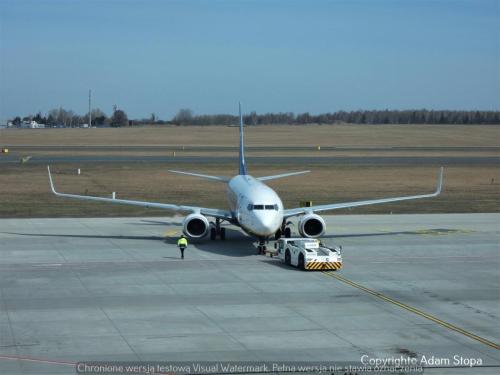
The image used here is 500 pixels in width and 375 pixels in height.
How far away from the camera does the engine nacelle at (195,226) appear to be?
4850 centimetres

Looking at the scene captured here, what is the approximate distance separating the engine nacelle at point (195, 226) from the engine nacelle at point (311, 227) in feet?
18.1

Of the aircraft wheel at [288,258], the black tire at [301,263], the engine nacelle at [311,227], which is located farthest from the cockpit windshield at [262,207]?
the black tire at [301,263]

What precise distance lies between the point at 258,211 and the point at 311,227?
547 centimetres

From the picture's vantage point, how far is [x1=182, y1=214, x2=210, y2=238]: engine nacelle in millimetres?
48500

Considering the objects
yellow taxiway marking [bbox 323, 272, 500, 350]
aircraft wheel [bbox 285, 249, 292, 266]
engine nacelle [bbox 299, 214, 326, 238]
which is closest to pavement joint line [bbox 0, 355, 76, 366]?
yellow taxiway marking [bbox 323, 272, 500, 350]

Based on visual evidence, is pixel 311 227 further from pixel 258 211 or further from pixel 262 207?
pixel 258 211

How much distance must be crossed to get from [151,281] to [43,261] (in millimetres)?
8070

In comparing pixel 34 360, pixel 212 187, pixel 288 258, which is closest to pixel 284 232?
pixel 288 258

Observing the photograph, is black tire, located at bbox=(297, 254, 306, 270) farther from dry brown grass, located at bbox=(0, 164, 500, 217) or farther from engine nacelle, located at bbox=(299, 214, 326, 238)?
dry brown grass, located at bbox=(0, 164, 500, 217)

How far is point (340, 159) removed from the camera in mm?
132000

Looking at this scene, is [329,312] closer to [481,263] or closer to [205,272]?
[205,272]

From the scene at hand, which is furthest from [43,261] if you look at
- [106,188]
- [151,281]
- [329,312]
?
[106,188]

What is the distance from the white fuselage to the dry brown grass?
20314 mm

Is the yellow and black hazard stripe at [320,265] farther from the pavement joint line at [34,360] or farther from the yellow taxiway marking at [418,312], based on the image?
the pavement joint line at [34,360]
